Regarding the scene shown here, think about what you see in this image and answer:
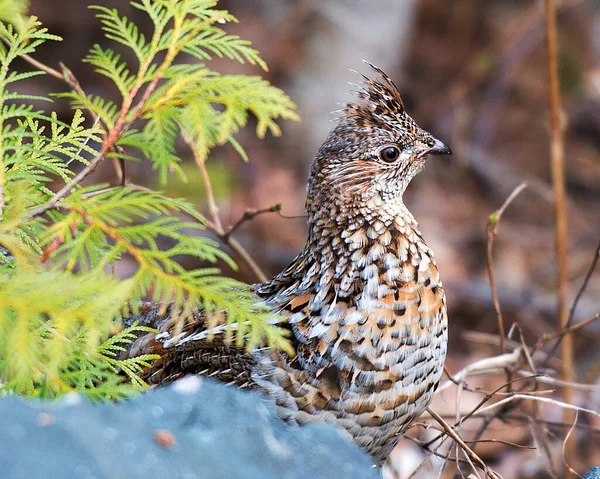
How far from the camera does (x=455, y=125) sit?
313 inches

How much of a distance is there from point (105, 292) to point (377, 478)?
74 cm

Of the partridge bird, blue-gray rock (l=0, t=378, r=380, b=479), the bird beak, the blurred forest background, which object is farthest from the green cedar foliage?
the blurred forest background

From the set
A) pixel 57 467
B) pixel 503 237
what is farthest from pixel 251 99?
pixel 503 237

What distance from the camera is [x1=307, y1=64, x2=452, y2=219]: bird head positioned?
286 cm

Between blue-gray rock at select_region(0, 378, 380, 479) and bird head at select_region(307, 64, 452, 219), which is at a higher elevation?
bird head at select_region(307, 64, 452, 219)

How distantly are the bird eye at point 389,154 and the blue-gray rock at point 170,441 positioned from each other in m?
1.28

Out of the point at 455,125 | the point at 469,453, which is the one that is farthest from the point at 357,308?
the point at 455,125

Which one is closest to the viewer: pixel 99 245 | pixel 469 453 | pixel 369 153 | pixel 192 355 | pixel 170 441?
pixel 170 441

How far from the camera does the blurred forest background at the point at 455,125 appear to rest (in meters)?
6.68

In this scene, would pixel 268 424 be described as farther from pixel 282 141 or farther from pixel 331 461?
pixel 282 141

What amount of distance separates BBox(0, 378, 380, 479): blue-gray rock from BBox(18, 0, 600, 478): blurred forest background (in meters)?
4.30

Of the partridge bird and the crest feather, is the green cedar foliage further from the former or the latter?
the crest feather

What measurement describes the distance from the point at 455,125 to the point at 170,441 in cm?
673

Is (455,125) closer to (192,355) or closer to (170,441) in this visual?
(192,355)
